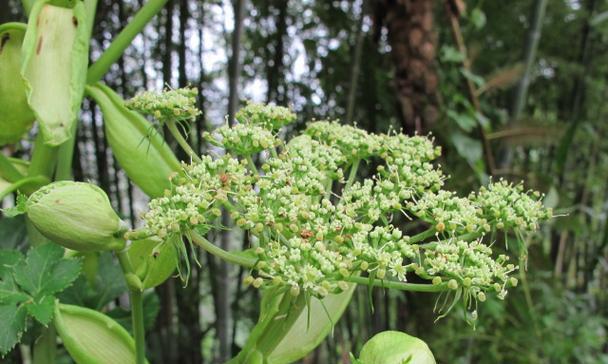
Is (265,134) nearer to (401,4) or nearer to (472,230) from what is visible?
(472,230)

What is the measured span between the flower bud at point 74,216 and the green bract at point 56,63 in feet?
0.17

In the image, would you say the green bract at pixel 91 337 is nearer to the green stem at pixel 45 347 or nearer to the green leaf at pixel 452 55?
the green stem at pixel 45 347

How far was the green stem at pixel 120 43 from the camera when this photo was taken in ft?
1.80

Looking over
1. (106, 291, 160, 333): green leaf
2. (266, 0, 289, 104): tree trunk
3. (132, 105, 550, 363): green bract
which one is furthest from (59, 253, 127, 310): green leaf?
(266, 0, 289, 104): tree trunk

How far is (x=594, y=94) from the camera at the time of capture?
187 cm

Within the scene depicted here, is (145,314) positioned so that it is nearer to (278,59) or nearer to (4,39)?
(4,39)

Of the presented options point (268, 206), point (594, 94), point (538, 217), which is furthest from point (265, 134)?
point (594, 94)

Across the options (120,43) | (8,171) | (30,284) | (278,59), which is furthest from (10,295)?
(278,59)

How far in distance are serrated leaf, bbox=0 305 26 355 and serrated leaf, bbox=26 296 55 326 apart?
13 millimetres

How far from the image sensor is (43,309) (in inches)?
18.5

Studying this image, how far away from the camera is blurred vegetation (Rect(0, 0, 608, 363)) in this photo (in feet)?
3.83

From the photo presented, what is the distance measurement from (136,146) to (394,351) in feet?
0.89

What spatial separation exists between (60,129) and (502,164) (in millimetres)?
985

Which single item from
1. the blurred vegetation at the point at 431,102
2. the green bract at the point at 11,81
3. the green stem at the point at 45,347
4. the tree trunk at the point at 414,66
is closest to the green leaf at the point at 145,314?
the blurred vegetation at the point at 431,102
